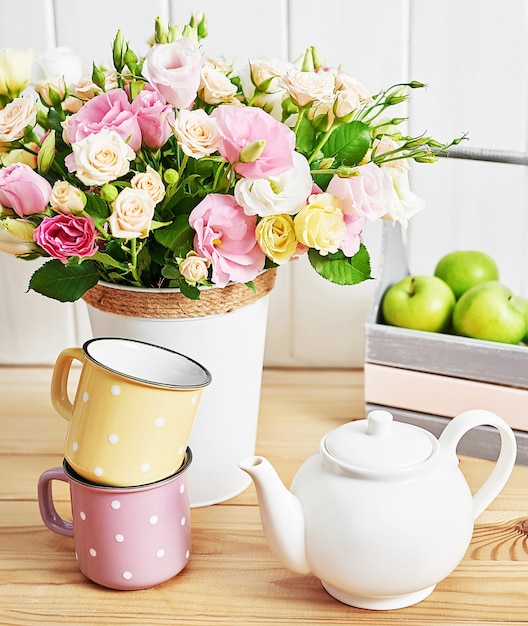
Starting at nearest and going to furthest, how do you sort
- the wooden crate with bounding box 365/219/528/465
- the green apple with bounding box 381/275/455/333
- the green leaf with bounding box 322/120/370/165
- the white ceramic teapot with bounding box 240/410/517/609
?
the white ceramic teapot with bounding box 240/410/517/609, the green leaf with bounding box 322/120/370/165, the wooden crate with bounding box 365/219/528/465, the green apple with bounding box 381/275/455/333

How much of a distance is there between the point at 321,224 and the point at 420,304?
351mm

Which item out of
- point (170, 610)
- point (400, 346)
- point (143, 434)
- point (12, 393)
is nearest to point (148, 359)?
point (143, 434)

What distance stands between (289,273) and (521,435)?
0.43 metres

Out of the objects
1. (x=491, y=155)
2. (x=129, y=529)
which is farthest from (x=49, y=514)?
(x=491, y=155)

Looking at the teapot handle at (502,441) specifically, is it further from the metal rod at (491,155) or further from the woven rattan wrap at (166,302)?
the metal rod at (491,155)

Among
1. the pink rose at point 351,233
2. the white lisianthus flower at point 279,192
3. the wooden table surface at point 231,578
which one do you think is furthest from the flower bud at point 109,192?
the wooden table surface at point 231,578

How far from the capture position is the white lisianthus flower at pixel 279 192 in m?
0.70

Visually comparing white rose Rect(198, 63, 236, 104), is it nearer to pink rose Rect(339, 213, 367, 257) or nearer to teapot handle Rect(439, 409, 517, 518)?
pink rose Rect(339, 213, 367, 257)

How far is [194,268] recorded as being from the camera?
714 mm

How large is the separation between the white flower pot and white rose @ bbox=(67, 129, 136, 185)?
0.15 meters

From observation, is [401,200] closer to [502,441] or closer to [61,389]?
[502,441]

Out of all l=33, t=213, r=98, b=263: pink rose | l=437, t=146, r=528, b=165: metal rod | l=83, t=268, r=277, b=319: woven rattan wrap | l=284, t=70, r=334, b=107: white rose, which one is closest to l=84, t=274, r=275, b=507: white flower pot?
l=83, t=268, r=277, b=319: woven rattan wrap

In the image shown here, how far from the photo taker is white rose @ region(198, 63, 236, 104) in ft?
2.41

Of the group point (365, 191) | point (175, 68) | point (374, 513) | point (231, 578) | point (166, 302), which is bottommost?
point (231, 578)
